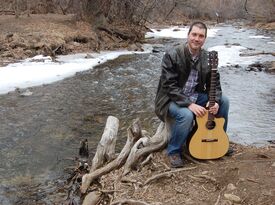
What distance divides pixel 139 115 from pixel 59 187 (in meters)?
4.16

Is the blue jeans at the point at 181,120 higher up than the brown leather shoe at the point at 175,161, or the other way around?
the blue jeans at the point at 181,120

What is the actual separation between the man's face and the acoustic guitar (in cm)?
22

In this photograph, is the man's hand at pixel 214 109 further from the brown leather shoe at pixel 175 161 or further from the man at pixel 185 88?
the brown leather shoe at pixel 175 161

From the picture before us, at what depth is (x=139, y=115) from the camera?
10.2 m

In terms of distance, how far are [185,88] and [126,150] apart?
1.17m

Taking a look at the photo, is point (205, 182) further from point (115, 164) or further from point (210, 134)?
point (115, 164)

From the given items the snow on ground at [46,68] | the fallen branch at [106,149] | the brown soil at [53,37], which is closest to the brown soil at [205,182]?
the fallen branch at [106,149]

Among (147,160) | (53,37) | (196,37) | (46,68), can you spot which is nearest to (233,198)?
(147,160)

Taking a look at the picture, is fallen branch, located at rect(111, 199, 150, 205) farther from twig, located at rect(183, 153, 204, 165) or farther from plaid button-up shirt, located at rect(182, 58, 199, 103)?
plaid button-up shirt, located at rect(182, 58, 199, 103)

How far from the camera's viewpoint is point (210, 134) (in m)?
5.57

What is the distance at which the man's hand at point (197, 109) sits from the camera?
5371mm

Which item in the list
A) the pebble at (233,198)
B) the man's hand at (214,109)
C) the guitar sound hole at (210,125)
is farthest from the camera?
the guitar sound hole at (210,125)

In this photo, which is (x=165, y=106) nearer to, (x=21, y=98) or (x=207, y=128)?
(x=207, y=128)

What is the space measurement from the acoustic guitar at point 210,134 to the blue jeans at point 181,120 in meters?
0.11
